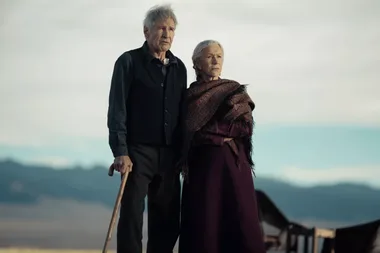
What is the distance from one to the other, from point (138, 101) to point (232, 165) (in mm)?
307

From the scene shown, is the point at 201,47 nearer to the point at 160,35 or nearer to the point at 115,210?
the point at 160,35

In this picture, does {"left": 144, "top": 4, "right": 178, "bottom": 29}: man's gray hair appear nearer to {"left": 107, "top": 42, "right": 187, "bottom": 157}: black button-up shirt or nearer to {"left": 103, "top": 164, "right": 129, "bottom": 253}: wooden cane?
{"left": 107, "top": 42, "right": 187, "bottom": 157}: black button-up shirt

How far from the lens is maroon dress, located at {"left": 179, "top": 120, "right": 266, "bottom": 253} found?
2.22m

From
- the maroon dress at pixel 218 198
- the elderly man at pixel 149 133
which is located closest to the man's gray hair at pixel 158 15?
the elderly man at pixel 149 133

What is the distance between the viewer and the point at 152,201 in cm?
219

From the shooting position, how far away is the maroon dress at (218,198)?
2.22 meters

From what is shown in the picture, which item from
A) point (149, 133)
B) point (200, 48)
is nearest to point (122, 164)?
point (149, 133)

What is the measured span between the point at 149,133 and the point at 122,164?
12 cm

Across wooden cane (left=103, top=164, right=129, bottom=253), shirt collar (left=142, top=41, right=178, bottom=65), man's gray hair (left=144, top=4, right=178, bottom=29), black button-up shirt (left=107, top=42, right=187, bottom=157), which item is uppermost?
man's gray hair (left=144, top=4, right=178, bottom=29)

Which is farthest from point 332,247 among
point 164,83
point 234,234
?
point 164,83

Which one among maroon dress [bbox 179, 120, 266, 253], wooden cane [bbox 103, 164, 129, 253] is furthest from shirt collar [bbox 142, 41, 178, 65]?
wooden cane [bbox 103, 164, 129, 253]

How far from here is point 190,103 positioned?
2.22 metres

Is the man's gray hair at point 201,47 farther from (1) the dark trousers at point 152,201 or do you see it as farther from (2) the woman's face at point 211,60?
(1) the dark trousers at point 152,201

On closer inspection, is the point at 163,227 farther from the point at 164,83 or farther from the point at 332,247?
the point at 332,247
